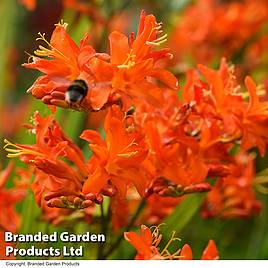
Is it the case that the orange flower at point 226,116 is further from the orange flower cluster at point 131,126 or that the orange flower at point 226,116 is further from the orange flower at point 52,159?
the orange flower at point 52,159

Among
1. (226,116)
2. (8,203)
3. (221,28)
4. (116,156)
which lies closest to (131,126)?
(116,156)

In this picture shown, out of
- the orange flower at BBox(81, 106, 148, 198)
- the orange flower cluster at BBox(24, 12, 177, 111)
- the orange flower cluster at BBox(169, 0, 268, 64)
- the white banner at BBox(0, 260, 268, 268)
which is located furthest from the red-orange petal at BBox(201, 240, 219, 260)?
the orange flower cluster at BBox(169, 0, 268, 64)

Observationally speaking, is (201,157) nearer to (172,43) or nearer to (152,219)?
(152,219)

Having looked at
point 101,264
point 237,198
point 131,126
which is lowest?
point 101,264

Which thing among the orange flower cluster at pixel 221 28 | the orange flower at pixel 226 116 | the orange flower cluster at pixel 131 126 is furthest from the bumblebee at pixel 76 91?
the orange flower cluster at pixel 221 28

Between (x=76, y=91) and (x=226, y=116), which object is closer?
(x=76, y=91)

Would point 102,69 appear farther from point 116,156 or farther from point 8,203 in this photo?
point 8,203
